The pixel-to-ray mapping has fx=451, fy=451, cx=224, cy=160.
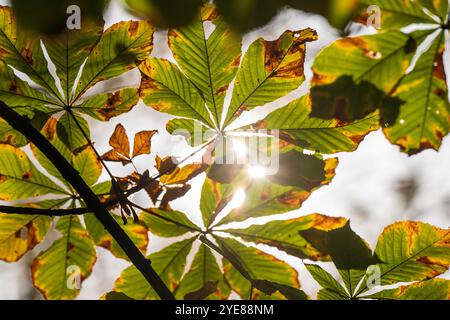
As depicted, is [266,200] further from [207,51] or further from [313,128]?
[207,51]

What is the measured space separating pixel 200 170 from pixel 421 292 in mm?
655

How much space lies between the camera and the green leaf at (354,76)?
2.65 feet

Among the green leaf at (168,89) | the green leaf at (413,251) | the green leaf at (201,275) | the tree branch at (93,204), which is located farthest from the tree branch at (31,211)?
the green leaf at (413,251)

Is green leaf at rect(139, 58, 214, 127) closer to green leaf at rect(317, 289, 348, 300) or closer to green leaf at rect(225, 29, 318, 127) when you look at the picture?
green leaf at rect(225, 29, 318, 127)

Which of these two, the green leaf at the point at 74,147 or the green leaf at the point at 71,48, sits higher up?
the green leaf at the point at 71,48

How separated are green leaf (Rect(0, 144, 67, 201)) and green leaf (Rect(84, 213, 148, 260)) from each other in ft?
0.42

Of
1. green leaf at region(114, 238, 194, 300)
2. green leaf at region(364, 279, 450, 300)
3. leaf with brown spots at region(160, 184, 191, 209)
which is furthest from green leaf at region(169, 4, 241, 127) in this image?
green leaf at region(364, 279, 450, 300)

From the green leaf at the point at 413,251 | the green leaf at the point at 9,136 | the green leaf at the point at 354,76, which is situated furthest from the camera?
the green leaf at the point at 9,136

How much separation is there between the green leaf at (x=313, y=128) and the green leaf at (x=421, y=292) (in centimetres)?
41

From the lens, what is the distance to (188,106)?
4.08 feet

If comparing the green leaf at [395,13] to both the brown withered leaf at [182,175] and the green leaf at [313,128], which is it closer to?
the green leaf at [313,128]

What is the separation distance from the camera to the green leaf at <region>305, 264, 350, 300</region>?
46.3 inches
